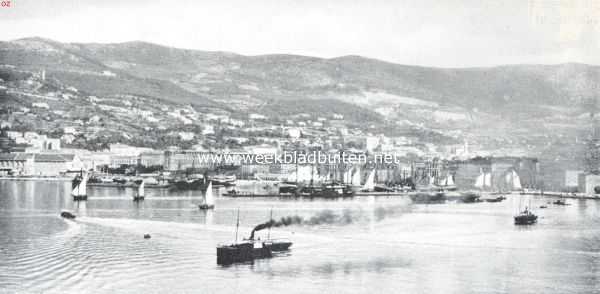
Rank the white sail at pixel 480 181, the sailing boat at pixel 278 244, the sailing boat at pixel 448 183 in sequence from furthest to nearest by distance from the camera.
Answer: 1. the sailing boat at pixel 448 183
2. the white sail at pixel 480 181
3. the sailing boat at pixel 278 244

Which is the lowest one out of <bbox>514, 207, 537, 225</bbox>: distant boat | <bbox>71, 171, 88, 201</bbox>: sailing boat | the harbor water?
the harbor water

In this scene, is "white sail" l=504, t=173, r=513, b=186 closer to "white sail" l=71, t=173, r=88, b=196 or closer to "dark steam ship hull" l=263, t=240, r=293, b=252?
"white sail" l=71, t=173, r=88, b=196

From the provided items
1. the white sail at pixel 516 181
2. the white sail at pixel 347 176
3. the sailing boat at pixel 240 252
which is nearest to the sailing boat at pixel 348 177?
the white sail at pixel 347 176

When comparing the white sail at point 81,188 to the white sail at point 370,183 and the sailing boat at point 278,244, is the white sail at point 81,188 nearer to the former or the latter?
the sailing boat at point 278,244

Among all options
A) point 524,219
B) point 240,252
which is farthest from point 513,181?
point 240,252

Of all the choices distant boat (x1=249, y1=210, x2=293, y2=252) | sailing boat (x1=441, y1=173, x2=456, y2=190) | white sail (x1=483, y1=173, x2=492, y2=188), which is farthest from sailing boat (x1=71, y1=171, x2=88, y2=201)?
white sail (x1=483, y1=173, x2=492, y2=188)

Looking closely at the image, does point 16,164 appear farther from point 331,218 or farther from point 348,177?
point 331,218

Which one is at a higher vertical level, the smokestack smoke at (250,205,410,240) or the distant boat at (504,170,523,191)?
the distant boat at (504,170,523,191)

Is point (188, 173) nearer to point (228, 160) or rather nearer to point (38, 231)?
point (228, 160)
